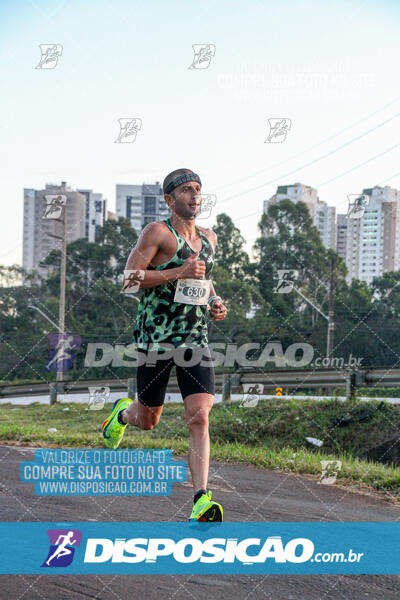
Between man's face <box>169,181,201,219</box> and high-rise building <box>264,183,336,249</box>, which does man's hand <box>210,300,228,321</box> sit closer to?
man's face <box>169,181,201,219</box>

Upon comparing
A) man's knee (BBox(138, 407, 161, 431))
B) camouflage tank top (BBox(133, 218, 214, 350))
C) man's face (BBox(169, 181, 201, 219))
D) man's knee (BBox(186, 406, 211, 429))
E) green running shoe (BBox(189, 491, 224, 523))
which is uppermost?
man's face (BBox(169, 181, 201, 219))

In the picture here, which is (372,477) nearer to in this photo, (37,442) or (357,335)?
(37,442)

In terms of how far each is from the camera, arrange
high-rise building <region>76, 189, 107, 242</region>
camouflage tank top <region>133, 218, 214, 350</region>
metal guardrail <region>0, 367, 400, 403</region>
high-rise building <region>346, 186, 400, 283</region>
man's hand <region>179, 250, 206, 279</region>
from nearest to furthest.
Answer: man's hand <region>179, 250, 206, 279</region> < camouflage tank top <region>133, 218, 214, 350</region> < metal guardrail <region>0, 367, 400, 403</region> < high-rise building <region>76, 189, 107, 242</region> < high-rise building <region>346, 186, 400, 283</region>

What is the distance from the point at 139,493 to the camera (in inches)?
218

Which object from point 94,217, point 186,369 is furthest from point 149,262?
point 94,217

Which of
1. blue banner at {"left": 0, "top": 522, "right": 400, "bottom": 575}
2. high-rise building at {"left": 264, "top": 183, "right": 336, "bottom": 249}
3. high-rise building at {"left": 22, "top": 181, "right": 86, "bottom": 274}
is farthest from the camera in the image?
high-rise building at {"left": 22, "top": 181, "right": 86, "bottom": 274}

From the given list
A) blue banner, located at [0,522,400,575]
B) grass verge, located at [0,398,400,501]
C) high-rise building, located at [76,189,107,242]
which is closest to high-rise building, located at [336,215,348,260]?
high-rise building, located at [76,189,107,242]

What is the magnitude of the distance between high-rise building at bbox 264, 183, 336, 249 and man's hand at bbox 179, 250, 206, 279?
3285cm

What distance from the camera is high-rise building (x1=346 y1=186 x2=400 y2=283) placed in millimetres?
40609

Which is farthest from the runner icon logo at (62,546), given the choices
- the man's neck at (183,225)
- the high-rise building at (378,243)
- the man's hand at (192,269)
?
the high-rise building at (378,243)

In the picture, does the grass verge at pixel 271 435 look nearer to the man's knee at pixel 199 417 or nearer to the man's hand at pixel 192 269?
the man's knee at pixel 199 417

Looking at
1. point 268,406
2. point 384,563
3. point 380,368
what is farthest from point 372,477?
point 268,406

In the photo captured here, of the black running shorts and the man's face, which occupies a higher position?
the man's face

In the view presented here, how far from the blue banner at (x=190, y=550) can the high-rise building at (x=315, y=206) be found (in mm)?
33174
